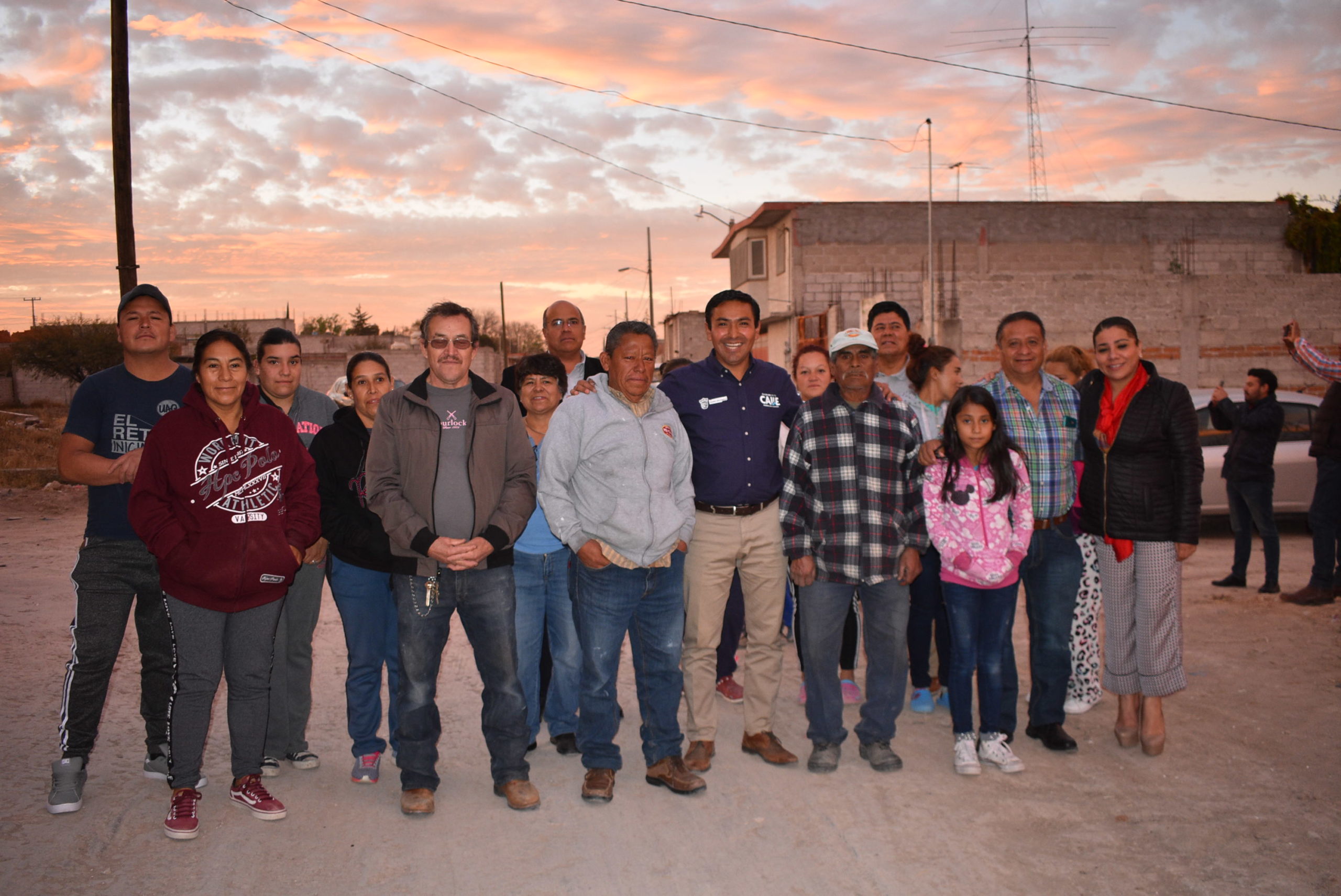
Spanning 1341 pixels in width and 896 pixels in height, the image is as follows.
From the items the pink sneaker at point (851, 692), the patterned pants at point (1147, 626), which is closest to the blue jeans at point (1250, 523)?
the patterned pants at point (1147, 626)

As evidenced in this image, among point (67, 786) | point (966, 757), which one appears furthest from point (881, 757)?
point (67, 786)

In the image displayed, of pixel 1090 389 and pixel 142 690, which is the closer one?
pixel 142 690

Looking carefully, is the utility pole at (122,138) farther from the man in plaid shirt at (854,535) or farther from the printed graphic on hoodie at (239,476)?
the man in plaid shirt at (854,535)

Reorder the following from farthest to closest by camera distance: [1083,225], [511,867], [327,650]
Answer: [1083,225], [327,650], [511,867]

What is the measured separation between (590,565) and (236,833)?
1867mm

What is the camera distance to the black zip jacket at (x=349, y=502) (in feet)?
13.6

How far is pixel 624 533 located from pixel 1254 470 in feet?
22.4

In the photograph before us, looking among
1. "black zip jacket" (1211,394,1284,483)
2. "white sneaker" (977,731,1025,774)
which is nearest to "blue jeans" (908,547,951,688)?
"white sneaker" (977,731,1025,774)

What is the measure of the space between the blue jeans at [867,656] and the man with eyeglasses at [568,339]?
6.63 ft

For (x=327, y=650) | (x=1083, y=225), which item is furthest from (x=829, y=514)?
(x=1083, y=225)

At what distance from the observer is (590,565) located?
4.14m

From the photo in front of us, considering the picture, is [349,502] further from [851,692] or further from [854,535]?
[851,692]

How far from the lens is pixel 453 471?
4.09 m

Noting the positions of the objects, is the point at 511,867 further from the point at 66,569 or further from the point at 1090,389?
the point at 66,569
